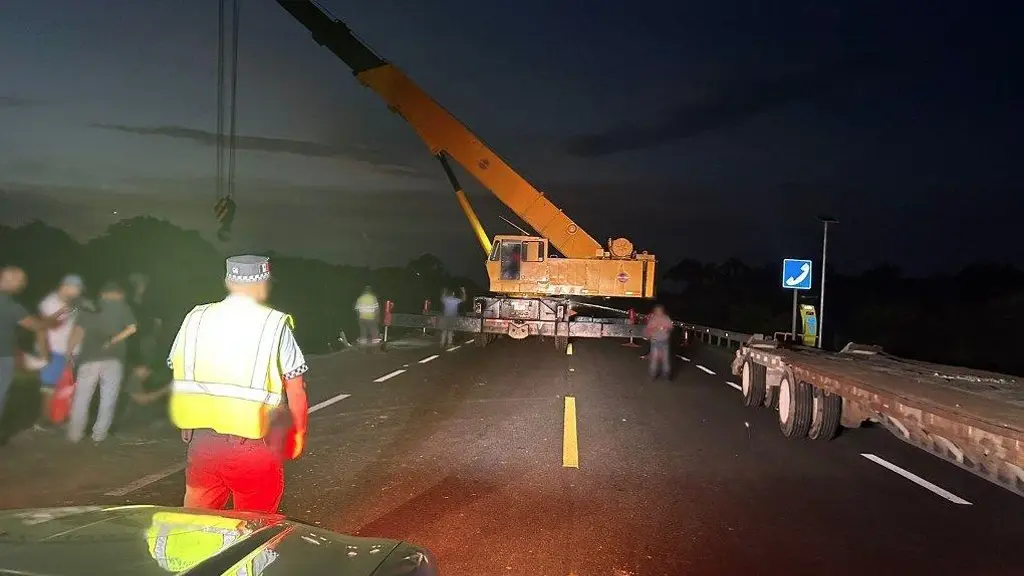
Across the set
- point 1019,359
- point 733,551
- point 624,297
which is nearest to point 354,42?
point 624,297

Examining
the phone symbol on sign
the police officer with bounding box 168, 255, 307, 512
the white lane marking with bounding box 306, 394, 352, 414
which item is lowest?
the white lane marking with bounding box 306, 394, 352, 414

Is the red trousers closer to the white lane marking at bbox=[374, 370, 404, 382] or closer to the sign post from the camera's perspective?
the white lane marking at bbox=[374, 370, 404, 382]

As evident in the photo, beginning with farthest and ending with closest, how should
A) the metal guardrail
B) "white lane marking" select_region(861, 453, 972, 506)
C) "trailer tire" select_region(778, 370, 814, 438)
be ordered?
the metal guardrail, "trailer tire" select_region(778, 370, 814, 438), "white lane marking" select_region(861, 453, 972, 506)

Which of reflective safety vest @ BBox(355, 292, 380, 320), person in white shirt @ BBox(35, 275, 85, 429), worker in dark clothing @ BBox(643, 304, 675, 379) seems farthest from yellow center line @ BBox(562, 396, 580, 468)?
reflective safety vest @ BBox(355, 292, 380, 320)

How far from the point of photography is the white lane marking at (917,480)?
8.02 m

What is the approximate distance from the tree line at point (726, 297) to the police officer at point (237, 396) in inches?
275

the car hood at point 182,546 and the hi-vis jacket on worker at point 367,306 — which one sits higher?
the car hood at point 182,546

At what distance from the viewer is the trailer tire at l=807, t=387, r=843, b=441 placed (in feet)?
35.0

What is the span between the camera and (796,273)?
22281 millimetres

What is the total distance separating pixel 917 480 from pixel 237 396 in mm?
7562

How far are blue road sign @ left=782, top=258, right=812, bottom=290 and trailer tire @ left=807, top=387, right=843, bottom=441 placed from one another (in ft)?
38.5

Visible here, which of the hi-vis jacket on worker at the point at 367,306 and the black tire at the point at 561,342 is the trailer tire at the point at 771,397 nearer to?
the black tire at the point at 561,342

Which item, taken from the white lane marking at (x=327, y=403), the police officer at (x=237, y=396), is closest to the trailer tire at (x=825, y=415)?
the white lane marking at (x=327, y=403)

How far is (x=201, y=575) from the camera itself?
2.57m
